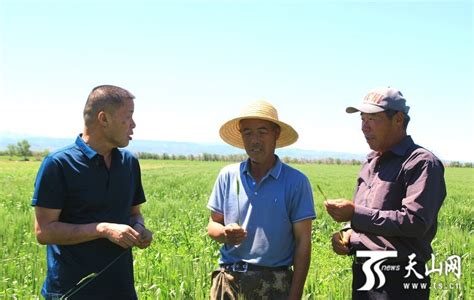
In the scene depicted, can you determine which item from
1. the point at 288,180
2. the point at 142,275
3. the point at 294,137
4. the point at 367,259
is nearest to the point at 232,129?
the point at 294,137

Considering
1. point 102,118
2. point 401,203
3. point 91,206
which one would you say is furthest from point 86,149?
point 401,203

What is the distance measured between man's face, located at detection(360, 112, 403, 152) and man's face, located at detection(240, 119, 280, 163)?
1.93ft

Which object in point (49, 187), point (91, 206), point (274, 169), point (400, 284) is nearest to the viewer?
point (49, 187)

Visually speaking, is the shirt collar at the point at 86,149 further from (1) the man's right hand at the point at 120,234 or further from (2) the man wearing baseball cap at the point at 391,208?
(2) the man wearing baseball cap at the point at 391,208

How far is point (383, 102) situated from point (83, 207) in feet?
5.88

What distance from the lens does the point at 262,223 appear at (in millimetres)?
2867

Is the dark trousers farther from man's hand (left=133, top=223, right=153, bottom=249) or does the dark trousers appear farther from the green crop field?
man's hand (left=133, top=223, right=153, bottom=249)

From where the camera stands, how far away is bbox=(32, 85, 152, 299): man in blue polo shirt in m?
2.72

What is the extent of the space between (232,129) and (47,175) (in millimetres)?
1199

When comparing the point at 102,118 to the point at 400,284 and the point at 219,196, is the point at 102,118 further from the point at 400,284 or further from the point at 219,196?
the point at 400,284

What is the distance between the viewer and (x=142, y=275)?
493 centimetres

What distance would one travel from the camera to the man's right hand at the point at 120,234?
2.62 metres

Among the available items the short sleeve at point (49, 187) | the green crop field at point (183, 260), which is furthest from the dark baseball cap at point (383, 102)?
the short sleeve at point (49, 187)

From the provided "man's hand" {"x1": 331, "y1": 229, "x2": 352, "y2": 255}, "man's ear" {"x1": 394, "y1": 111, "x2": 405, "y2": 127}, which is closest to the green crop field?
"man's hand" {"x1": 331, "y1": 229, "x2": 352, "y2": 255}
